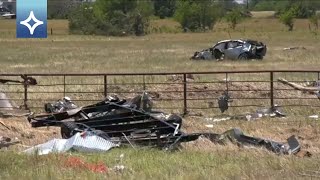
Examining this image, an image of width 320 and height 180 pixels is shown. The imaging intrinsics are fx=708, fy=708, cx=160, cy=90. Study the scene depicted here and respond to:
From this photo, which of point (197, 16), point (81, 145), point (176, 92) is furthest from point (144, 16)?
point (81, 145)

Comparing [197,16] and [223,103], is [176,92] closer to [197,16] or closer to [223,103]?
[223,103]

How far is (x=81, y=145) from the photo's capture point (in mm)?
11070

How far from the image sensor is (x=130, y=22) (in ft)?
307

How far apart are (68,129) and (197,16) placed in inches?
3813

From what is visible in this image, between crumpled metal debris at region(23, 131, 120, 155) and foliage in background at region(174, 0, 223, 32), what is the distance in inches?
3737

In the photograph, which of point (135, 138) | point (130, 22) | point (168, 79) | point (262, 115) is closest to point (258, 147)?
point (135, 138)

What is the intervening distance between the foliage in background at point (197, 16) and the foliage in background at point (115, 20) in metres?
5.71

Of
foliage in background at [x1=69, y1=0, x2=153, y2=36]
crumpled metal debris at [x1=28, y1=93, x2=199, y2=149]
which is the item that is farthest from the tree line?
crumpled metal debris at [x1=28, y1=93, x2=199, y2=149]

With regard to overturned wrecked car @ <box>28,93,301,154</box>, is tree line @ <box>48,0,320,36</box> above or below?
above

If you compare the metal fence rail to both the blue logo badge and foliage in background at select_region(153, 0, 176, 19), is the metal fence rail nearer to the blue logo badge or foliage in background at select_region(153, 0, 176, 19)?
the blue logo badge

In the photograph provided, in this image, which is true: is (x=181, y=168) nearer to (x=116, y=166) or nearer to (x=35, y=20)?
(x=116, y=166)

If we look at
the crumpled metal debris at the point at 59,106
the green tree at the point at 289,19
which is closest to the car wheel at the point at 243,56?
the crumpled metal debris at the point at 59,106

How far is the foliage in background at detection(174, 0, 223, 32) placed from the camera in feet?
351

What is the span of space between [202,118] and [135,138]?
14.6 ft
